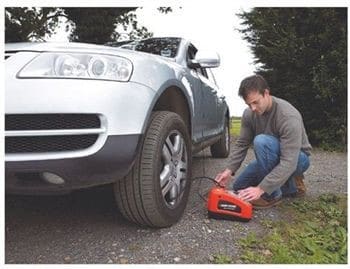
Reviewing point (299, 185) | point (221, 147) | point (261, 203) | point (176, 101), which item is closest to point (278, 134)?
point (261, 203)

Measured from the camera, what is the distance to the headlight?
64.7 inches

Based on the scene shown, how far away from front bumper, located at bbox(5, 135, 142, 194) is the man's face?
101 centimetres

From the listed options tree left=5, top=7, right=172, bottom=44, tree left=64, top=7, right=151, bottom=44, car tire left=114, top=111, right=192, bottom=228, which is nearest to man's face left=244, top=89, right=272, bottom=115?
car tire left=114, top=111, right=192, bottom=228

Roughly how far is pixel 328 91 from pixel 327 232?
4590 mm

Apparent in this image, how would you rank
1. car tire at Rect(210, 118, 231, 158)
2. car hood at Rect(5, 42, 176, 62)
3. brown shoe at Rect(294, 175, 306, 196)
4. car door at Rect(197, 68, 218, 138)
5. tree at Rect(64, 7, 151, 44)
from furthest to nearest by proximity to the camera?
tree at Rect(64, 7, 151, 44)
car tire at Rect(210, 118, 231, 158)
car door at Rect(197, 68, 218, 138)
brown shoe at Rect(294, 175, 306, 196)
car hood at Rect(5, 42, 176, 62)

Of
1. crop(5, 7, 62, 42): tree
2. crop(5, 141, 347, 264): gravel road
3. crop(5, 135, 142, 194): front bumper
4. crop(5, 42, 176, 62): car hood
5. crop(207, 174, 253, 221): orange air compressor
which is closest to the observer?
crop(5, 135, 142, 194): front bumper

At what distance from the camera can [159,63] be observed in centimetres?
210

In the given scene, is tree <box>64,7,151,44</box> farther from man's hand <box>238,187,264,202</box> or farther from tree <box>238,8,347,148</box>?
man's hand <box>238,187,264,202</box>

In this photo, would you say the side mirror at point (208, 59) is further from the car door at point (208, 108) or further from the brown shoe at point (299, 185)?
the brown shoe at point (299, 185)

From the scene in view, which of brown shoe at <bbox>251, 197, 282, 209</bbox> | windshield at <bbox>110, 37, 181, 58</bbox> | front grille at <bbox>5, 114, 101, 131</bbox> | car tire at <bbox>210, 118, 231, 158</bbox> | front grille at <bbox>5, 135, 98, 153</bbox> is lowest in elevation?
brown shoe at <bbox>251, 197, 282, 209</bbox>

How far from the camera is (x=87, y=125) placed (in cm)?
164

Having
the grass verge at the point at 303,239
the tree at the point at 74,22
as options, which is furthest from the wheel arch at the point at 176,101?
the tree at the point at 74,22

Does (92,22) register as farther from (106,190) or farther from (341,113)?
(106,190)
